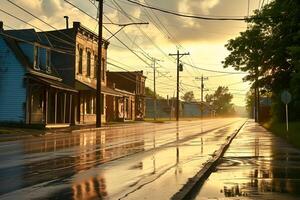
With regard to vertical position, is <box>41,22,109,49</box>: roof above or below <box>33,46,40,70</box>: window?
above

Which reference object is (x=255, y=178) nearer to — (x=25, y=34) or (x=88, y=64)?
(x=25, y=34)

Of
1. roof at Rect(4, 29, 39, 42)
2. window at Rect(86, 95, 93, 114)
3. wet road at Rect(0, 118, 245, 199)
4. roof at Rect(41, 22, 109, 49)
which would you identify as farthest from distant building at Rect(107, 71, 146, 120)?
wet road at Rect(0, 118, 245, 199)

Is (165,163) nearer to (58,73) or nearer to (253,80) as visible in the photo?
(253,80)

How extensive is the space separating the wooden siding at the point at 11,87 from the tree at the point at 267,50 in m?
17.1

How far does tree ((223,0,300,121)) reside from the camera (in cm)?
3646

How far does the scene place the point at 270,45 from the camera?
1531 inches

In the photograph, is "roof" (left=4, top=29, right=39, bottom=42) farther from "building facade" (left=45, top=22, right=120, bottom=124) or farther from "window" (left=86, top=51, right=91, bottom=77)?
"window" (left=86, top=51, right=91, bottom=77)

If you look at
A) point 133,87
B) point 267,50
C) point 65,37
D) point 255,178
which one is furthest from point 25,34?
point 133,87

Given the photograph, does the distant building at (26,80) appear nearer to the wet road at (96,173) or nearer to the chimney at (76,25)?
the chimney at (76,25)

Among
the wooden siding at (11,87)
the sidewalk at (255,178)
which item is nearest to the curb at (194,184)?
the sidewalk at (255,178)

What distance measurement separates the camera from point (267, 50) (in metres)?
39.8

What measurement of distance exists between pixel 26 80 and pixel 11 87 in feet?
4.86

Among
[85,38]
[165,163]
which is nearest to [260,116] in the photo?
[85,38]

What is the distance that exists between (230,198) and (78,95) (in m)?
45.7
